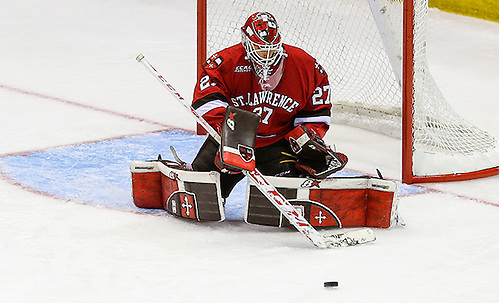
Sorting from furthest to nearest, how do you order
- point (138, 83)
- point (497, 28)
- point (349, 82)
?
1. point (497, 28)
2. point (138, 83)
3. point (349, 82)

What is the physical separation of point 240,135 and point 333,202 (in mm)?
433

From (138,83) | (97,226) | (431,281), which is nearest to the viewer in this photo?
(431,281)

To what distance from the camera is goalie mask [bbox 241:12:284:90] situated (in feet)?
10.4

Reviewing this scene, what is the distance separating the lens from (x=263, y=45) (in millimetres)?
3166

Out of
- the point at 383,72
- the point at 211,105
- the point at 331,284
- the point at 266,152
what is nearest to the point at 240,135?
the point at 211,105

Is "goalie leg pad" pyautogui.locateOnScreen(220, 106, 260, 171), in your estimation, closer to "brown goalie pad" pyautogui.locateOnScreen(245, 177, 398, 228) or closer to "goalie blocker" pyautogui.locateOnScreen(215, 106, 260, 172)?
"goalie blocker" pyautogui.locateOnScreen(215, 106, 260, 172)

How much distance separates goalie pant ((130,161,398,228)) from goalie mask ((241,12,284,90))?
40 cm

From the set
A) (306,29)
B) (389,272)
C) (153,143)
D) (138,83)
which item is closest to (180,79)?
(138,83)

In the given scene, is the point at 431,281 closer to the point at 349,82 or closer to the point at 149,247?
the point at 149,247

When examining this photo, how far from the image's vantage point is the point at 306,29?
201 inches

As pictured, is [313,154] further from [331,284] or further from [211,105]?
[331,284]

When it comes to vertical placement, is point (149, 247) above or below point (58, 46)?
below

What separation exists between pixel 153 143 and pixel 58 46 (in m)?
2.54

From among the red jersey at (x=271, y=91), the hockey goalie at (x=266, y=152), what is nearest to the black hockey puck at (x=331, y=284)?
the hockey goalie at (x=266, y=152)
